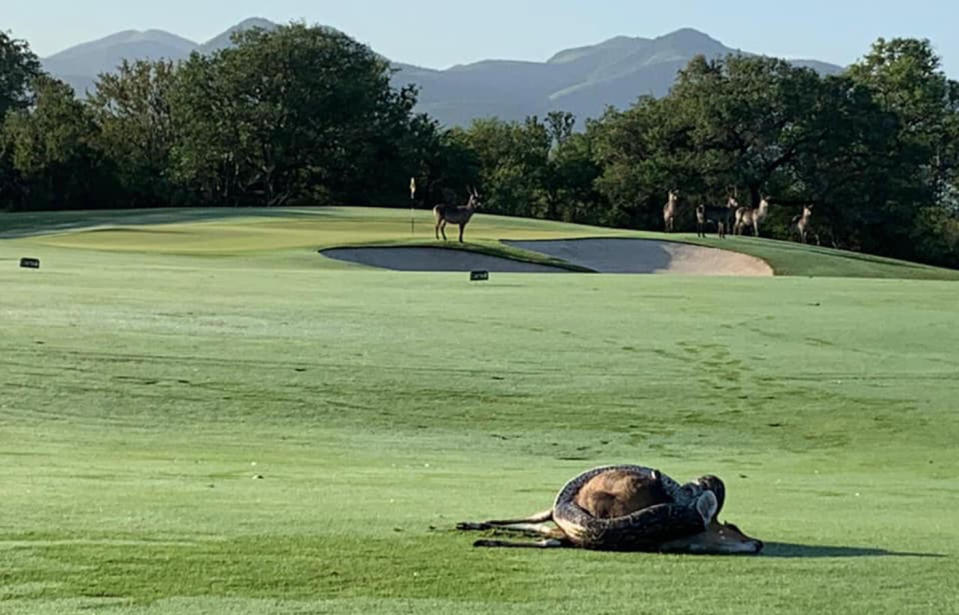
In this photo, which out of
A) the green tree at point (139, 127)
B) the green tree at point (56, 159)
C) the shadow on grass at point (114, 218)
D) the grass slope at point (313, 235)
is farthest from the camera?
the green tree at point (139, 127)

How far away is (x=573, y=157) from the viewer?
82312 mm

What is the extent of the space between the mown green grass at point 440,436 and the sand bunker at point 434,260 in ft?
33.4

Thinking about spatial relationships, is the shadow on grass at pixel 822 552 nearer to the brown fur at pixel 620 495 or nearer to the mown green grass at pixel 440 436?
the mown green grass at pixel 440 436

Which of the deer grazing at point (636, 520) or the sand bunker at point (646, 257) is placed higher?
the deer grazing at point (636, 520)

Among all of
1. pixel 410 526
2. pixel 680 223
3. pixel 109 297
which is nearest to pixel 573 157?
pixel 680 223

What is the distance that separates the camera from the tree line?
72125 mm

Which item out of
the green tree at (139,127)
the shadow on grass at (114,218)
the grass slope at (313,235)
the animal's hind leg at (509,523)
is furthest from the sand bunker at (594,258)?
the green tree at (139,127)

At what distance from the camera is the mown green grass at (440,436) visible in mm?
6168

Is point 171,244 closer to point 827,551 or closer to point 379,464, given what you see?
point 379,464

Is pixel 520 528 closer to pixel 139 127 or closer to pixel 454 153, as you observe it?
pixel 454 153

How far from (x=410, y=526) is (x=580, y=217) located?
73.6 metres

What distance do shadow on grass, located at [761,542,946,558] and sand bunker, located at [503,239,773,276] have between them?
32467mm

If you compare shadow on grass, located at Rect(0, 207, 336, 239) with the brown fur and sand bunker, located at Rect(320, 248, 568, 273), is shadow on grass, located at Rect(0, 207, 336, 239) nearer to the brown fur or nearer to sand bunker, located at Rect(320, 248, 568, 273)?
sand bunker, located at Rect(320, 248, 568, 273)

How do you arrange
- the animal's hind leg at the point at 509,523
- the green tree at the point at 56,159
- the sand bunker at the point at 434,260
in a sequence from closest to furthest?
the animal's hind leg at the point at 509,523, the sand bunker at the point at 434,260, the green tree at the point at 56,159
